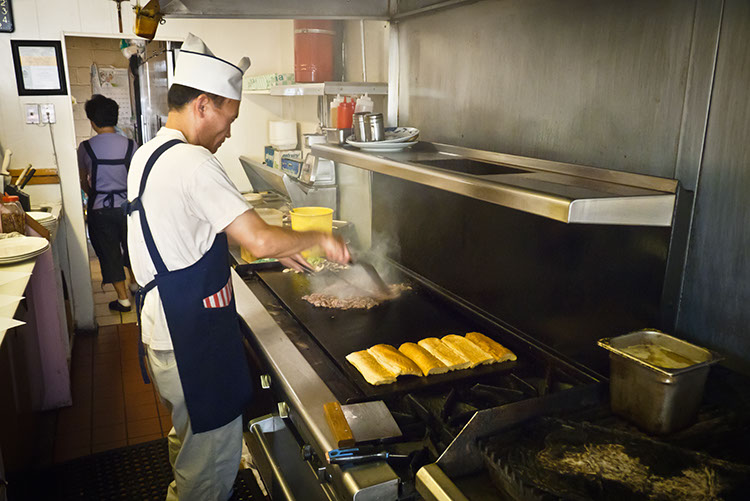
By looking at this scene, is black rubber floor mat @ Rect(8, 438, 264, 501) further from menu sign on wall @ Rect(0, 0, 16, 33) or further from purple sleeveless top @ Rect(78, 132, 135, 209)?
menu sign on wall @ Rect(0, 0, 16, 33)

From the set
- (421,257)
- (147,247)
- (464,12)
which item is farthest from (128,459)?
(464,12)

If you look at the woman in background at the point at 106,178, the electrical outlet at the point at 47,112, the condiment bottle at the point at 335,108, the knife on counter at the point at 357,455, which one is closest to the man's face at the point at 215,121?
the condiment bottle at the point at 335,108

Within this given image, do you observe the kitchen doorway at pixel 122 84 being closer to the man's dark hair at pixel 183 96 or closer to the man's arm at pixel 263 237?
the man's dark hair at pixel 183 96

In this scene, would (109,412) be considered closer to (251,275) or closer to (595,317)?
(251,275)

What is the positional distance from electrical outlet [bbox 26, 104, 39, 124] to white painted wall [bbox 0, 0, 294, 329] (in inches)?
2.0

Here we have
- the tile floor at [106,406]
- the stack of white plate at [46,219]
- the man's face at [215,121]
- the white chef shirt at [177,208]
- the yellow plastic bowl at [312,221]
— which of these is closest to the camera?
the white chef shirt at [177,208]

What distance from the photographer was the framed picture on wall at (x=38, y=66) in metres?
4.25

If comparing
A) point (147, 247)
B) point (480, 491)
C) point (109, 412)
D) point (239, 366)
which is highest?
point (147, 247)

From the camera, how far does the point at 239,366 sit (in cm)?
221

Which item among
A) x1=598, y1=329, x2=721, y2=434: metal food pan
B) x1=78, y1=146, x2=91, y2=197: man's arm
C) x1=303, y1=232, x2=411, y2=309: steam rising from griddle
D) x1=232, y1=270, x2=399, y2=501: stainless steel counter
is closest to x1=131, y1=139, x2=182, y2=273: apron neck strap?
x1=232, y1=270, x2=399, y2=501: stainless steel counter

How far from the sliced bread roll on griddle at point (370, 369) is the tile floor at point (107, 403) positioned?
1955 mm

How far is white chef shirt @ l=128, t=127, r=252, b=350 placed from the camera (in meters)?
1.86

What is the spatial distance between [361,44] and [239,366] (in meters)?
2.42

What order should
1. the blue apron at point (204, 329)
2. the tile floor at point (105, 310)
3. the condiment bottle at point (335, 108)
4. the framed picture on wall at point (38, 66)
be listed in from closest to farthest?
the blue apron at point (204, 329)
the condiment bottle at point (335, 108)
the framed picture on wall at point (38, 66)
the tile floor at point (105, 310)
